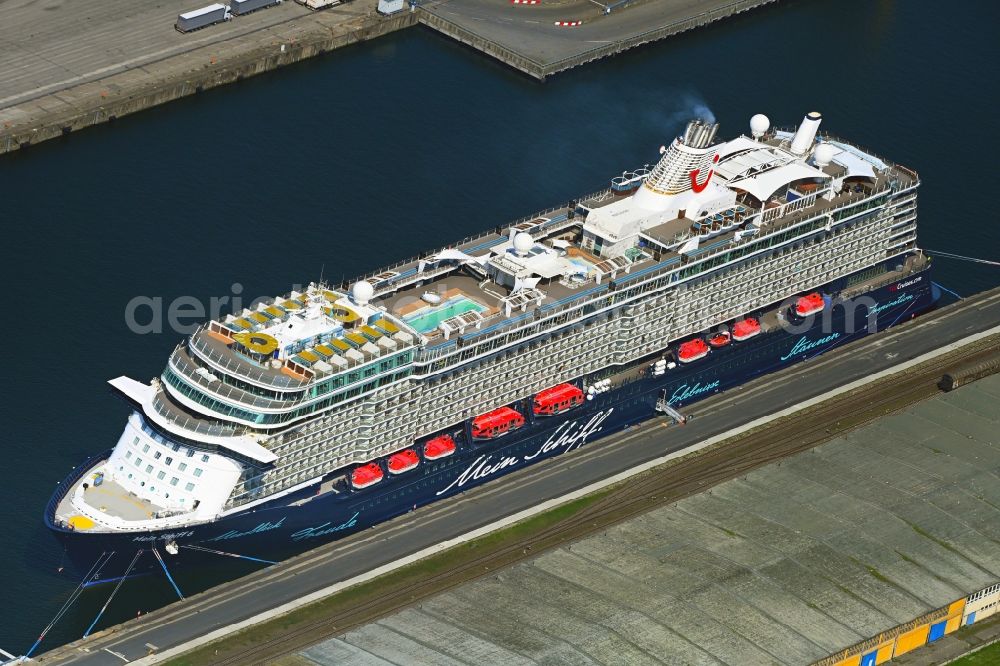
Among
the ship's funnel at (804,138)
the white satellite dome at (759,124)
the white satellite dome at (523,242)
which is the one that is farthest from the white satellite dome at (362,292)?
the ship's funnel at (804,138)

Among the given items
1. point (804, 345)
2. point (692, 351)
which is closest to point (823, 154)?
point (804, 345)

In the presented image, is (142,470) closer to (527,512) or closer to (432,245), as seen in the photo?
(527,512)

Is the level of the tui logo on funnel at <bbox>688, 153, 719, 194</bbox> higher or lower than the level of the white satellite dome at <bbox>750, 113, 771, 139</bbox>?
lower

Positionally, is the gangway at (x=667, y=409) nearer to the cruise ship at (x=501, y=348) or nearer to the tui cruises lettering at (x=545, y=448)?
the cruise ship at (x=501, y=348)

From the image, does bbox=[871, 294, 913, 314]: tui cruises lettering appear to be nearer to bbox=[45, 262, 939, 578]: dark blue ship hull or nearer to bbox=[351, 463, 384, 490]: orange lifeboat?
bbox=[45, 262, 939, 578]: dark blue ship hull

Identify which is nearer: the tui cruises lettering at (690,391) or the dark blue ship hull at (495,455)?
the dark blue ship hull at (495,455)

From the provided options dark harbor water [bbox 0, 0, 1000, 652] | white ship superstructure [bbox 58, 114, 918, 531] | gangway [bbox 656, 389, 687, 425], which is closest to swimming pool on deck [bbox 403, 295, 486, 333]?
white ship superstructure [bbox 58, 114, 918, 531]

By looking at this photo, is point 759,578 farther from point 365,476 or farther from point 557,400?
point 365,476
